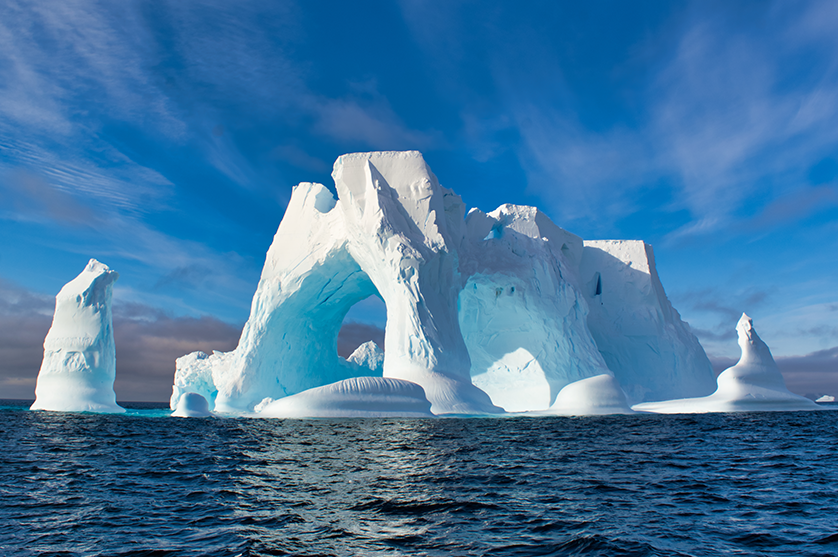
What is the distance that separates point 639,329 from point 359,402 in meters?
18.7

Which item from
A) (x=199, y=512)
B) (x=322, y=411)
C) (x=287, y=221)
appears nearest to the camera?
(x=199, y=512)

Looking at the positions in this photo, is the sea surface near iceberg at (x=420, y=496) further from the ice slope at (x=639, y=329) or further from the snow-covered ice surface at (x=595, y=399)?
the ice slope at (x=639, y=329)

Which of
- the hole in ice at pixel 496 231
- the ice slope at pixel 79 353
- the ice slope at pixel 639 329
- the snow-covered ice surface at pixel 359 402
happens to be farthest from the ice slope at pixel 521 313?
the ice slope at pixel 79 353

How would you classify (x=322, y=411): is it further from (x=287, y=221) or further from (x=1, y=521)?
(x=287, y=221)

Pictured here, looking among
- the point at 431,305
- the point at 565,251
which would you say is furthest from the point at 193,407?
the point at 565,251

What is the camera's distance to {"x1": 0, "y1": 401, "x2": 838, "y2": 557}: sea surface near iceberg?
4770 mm

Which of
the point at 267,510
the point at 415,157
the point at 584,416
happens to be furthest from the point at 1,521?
the point at 415,157

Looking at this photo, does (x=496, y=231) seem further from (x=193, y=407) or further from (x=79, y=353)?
(x=79, y=353)

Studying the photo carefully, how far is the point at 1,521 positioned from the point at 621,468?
25.2 ft

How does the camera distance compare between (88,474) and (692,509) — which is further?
(88,474)

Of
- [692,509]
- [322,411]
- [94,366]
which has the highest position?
[94,366]

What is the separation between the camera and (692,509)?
19.5ft

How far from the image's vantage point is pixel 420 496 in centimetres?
648

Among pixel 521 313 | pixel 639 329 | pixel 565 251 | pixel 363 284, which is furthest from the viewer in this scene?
pixel 565 251
